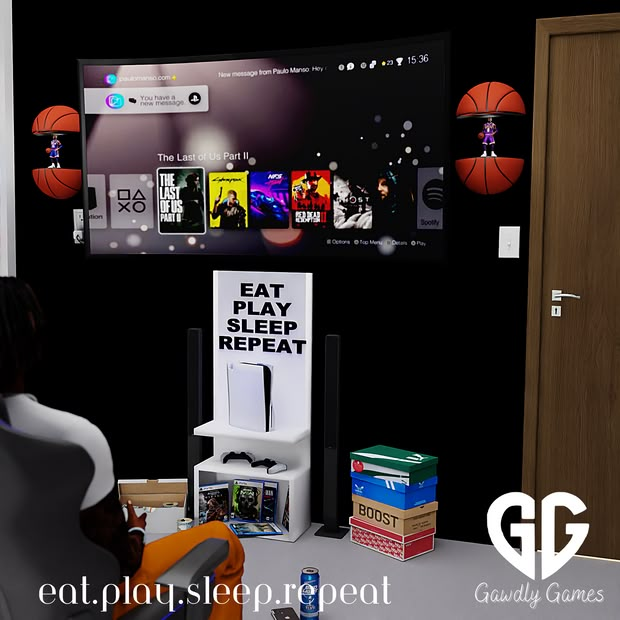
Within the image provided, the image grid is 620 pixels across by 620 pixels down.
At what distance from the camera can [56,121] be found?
4.17 m

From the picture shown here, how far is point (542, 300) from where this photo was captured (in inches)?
145

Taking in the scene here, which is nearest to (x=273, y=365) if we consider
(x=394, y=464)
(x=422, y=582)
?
(x=394, y=464)

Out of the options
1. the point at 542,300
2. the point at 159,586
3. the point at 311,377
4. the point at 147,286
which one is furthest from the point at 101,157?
the point at 159,586

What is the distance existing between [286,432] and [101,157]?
1.67m

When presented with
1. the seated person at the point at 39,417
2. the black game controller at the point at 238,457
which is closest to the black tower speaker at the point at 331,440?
the black game controller at the point at 238,457

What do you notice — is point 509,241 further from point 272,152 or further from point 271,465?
point 271,465

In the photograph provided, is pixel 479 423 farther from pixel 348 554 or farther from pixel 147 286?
pixel 147 286

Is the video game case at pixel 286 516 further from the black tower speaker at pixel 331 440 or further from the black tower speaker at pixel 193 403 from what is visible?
the black tower speaker at pixel 193 403

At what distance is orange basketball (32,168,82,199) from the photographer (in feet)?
13.9

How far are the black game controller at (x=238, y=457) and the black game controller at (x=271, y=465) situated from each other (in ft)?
0.13

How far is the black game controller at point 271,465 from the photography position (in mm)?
3951

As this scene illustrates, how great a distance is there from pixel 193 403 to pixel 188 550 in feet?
6.73

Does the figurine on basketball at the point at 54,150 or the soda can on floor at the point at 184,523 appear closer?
the soda can on floor at the point at 184,523
